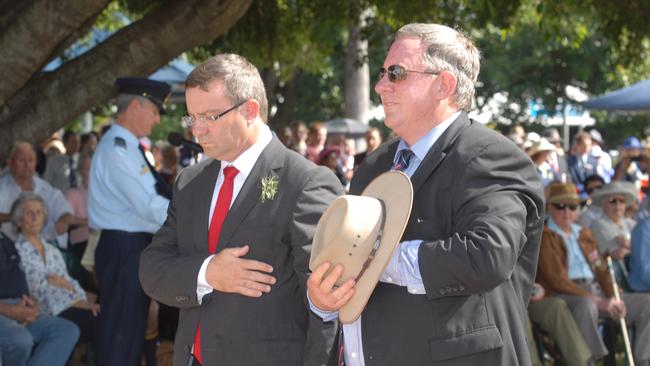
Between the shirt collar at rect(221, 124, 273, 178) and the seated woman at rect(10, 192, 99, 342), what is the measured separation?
4.07 meters

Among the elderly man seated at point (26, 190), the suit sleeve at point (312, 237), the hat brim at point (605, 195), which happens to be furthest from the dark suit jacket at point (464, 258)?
the hat brim at point (605, 195)

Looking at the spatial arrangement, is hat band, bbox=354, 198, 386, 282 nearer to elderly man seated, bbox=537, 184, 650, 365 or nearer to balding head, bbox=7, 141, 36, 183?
balding head, bbox=7, 141, 36, 183

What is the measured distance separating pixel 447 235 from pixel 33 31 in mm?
5162

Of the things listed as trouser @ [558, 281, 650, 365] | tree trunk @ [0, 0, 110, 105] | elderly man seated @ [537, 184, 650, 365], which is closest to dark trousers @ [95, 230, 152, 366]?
tree trunk @ [0, 0, 110, 105]

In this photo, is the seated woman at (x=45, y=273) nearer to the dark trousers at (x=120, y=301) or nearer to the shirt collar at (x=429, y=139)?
the dark trousers at (x=120, y=301)

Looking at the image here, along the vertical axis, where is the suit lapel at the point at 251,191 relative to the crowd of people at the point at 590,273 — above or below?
above

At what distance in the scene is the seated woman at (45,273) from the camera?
24.7 ft

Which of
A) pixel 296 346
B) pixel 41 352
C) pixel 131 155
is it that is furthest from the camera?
pixel 41 352

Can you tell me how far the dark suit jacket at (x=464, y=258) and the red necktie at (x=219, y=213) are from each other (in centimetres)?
83

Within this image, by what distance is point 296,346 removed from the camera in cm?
363

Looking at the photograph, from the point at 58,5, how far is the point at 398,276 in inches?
200

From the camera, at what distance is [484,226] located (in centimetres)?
284

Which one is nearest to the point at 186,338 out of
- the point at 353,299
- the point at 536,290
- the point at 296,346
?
the point at 296,346

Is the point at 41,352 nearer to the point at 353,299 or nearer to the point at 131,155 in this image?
the point at 131,155
